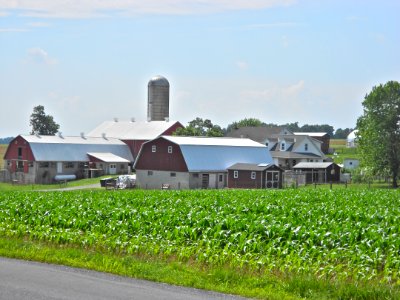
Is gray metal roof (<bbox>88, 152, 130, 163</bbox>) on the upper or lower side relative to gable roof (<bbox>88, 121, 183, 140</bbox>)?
lower

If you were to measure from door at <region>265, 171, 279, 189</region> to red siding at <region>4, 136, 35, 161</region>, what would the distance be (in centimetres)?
2564

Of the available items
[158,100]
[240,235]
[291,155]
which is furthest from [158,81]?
[240,235]

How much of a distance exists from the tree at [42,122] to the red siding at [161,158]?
56.4 meters

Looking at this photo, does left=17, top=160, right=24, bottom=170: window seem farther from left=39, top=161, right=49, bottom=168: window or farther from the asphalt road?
the asphalt road

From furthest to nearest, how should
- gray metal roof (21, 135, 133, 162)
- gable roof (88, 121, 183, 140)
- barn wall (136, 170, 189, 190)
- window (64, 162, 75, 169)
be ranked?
1. gable roof (88, 121, 183, 140)
2. window (64, 162, 75, 169)
3. gray metal roof (21, 135, 133, 162)
4. barn wall (136, 170, 189, 190)

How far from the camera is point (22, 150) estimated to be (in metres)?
79.3

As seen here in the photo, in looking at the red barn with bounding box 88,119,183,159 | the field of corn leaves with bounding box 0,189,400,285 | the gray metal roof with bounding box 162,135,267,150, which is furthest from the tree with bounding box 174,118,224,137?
the field of corn leaves with bounding box 0,189,400,285

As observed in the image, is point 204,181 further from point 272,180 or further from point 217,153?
point 272,180

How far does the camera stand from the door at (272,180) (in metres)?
67.8

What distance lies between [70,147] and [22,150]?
17.1 ft

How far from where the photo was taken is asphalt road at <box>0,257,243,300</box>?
13.2m

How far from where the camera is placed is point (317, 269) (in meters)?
15.6

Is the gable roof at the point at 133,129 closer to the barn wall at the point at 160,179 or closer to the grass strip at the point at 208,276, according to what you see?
the barn wall at the point at 160,179

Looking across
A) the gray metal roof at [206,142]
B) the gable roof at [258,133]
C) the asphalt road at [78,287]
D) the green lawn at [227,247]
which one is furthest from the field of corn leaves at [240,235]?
the gable roof at [258,133]
